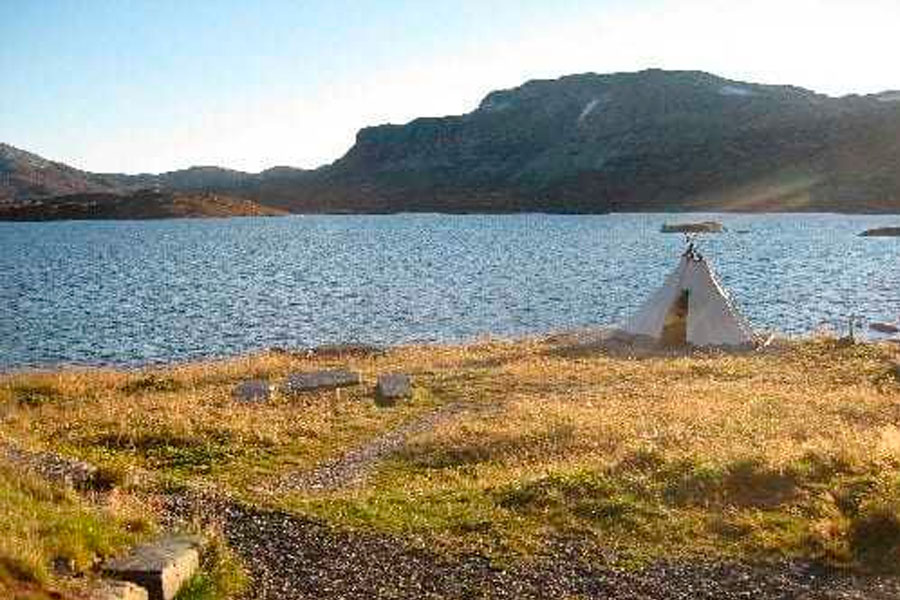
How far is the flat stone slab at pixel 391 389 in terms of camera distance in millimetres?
34000

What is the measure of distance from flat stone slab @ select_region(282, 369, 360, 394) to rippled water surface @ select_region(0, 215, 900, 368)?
24.4 meters

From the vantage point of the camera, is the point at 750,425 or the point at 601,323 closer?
the point at 750,425

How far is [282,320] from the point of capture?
247 feet

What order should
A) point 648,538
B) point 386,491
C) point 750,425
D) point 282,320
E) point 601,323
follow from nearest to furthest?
point 648,538 < point 386,491 < point 750,425 < point 601,323 < point 282,320

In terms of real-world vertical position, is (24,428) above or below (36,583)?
below

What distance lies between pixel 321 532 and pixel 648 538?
5.23m

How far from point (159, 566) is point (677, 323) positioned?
4023 centimetres

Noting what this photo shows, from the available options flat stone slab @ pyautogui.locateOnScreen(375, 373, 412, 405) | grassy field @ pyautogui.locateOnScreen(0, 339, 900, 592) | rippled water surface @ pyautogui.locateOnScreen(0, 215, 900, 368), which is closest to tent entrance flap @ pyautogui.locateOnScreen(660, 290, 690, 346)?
grassy field @ pyautogui.locateOnScreen(0, 339, 900, 592)

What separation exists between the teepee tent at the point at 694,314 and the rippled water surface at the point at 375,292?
59.4ft

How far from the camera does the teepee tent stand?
4853 centimetres

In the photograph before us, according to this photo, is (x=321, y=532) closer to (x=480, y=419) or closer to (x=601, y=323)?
(x=480, y=419)

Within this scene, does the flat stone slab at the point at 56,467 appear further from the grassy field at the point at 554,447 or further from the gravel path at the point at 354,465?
the gravel path at the point at 354,465

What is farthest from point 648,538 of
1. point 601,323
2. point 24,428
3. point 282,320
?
point 282,320

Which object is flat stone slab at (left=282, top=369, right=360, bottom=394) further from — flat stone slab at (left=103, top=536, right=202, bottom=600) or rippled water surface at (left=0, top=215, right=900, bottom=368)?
rippled water surface at (left=0, top=215, right=900, bottom=368)
